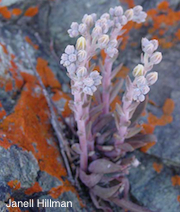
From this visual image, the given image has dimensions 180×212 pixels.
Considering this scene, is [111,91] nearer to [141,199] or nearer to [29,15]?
[141,199]

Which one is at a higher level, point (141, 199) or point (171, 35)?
point (171, 35)

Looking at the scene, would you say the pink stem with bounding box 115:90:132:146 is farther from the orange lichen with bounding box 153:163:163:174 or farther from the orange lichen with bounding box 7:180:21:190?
the orange lichen with bounding box 7:180:21:190

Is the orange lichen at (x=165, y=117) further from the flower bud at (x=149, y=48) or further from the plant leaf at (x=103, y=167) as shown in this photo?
the flower bud at (x=149, y=48)

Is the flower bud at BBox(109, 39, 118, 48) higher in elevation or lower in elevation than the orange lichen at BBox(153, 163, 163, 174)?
higher

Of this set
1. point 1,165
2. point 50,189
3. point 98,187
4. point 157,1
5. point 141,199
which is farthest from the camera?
point 157,1

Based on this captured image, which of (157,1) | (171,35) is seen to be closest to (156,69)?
(171,35)

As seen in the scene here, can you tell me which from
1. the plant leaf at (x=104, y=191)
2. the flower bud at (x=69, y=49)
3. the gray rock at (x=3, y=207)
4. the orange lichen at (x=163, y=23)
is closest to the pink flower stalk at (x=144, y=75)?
the flower bud at (x=69, y=49)

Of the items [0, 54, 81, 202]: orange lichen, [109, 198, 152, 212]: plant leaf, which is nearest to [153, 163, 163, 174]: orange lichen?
[109, 198, 152, 212]: plant leaf
